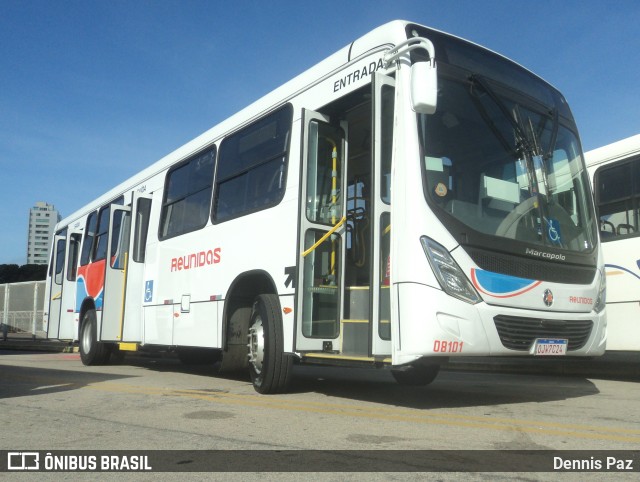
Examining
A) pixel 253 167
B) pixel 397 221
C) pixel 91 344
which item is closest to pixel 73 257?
pixel 91 344

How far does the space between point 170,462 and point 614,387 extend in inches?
258

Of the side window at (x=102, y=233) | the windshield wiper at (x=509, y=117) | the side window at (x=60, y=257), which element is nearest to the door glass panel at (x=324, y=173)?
the windshield wiper at (x=509, y=117)

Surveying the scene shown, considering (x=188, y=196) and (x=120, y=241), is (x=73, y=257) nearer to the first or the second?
(x=120, y=241)

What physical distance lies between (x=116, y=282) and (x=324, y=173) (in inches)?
232

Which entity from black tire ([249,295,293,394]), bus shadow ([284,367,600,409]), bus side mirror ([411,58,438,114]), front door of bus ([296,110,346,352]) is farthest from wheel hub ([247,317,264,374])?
bus side mirror ([411,58,438,114])

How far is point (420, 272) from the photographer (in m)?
5.53

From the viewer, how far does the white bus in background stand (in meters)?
8.65

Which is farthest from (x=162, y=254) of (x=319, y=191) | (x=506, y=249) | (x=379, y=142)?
(x=506, y=249)

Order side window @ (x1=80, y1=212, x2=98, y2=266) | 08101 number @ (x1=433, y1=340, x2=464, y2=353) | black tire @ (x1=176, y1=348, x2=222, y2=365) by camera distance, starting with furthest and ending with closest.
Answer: side window @ (x1=80, y1=212, x2=98, y2=266), black tire @ (x1=176, y1=348, x2=222, y2=365), 08101 number @ (x1=433, y1=340, x2=464, y2=353)

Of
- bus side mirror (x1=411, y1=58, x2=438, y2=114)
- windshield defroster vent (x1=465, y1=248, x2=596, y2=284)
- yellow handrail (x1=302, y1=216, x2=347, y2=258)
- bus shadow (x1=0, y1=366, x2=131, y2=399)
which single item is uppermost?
bus side mirror (x1=411, y1=58, x2=438, y2=114)

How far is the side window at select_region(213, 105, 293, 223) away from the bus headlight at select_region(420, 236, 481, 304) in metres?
2.36

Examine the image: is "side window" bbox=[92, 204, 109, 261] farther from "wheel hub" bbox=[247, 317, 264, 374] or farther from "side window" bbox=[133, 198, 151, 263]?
"wheel hub" bbox=[247, 317, 264, 374]

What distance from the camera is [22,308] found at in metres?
30.5

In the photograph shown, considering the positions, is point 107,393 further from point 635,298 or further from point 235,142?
point 635,298
